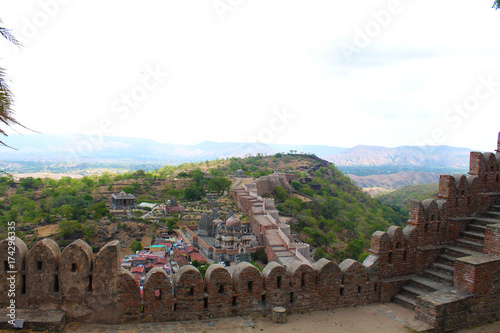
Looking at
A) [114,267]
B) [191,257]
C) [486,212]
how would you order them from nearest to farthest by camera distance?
[114,267] → [486,212] → [191,257]

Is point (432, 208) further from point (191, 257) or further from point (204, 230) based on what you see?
point (204, 230)

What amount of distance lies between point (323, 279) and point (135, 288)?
3506 millimetres

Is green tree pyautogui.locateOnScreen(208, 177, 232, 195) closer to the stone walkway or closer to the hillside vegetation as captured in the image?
the hillside vegetation

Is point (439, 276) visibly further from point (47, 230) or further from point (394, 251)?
point (47, 230)

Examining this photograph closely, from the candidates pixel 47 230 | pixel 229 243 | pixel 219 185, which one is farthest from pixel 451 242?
pixel 219 185

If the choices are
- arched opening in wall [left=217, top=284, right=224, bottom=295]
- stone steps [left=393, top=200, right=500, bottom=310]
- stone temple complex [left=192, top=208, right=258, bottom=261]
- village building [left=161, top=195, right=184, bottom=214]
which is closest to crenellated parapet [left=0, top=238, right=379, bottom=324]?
arched opening in wall [left=217, top=284, right=224, bottom=295]

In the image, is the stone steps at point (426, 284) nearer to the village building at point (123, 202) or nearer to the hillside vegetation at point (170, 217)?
the hillside vegetation at point (170, 217)

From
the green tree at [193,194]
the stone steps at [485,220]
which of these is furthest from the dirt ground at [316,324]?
the green tree at [193,194]

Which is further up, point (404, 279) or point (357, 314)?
point (404, 279)

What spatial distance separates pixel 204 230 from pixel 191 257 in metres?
9.06

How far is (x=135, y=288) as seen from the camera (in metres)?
5.72

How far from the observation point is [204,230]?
42969 millimetres

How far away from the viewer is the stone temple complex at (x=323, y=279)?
5582mm

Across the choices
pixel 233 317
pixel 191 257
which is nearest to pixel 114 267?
pixel 233 317
